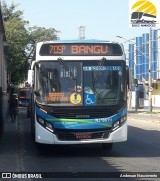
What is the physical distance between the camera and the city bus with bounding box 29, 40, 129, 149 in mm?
14055

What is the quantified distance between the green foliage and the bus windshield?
1665 inches

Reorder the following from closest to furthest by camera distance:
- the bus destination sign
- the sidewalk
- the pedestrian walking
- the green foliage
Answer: the bus destination sign, the pedestrian walking, the sidewalk, the green foliage

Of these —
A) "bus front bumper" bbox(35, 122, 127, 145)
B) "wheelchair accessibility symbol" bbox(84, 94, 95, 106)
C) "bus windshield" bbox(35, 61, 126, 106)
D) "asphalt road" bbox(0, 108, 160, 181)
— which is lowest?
"asphalt road" bbox(0, 108, 160, 181)

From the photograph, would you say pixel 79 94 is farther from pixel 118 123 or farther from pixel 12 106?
pixel 12 106

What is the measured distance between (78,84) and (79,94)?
28 cm

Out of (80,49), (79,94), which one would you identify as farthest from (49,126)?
(80,49)

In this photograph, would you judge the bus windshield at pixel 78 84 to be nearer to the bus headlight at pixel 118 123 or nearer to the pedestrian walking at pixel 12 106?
the bus headlight at pixel 118 123

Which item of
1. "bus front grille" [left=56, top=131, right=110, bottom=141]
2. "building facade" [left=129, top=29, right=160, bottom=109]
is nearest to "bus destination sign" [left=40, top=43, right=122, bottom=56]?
"bus front grille" [left=56, top=131, right=110, bottom=141]

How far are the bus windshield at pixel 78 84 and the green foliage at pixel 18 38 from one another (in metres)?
42.3

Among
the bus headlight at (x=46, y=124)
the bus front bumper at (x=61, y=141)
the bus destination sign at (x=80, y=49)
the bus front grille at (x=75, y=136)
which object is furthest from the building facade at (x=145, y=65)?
the bus headlight at (x=46, y=124)

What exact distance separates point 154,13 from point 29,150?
41.7m

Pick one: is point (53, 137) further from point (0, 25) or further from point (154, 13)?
point (154, 13)

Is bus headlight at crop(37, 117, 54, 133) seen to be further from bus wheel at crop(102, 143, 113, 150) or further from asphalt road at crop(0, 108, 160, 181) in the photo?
bus wheel at crop(102, 143, 113, 150)

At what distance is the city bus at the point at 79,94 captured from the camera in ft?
46.1
